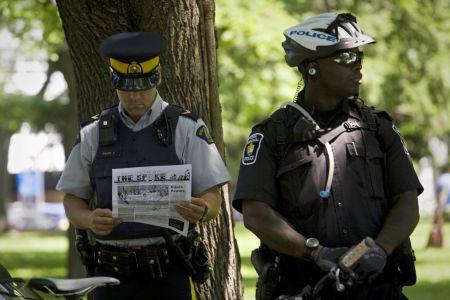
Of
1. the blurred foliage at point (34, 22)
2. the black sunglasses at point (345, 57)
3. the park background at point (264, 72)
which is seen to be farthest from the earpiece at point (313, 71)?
the blurred foliage at point (34, 22)

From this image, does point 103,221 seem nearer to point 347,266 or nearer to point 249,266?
point 347,266

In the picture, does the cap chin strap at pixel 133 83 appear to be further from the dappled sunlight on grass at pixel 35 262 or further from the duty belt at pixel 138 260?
the dappled sunlight on grass at pixel 35 262

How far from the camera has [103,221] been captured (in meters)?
5.67

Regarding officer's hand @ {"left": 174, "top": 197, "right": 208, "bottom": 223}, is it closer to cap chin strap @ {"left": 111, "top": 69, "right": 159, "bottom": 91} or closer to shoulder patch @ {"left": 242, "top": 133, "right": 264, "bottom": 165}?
shoulder patch @ {"left": 242, "top": 133, "right": 264, "bottom": 165}

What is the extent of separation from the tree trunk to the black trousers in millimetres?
1819

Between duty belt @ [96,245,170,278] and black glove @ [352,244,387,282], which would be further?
duty belt @ [96,245,170,278]

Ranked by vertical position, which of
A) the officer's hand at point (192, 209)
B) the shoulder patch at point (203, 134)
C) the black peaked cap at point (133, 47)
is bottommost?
the officer's hand at point (192, 209)

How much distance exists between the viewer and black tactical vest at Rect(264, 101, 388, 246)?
5.36 meters

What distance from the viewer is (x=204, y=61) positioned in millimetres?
7969

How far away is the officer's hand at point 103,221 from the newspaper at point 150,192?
0.10 feet

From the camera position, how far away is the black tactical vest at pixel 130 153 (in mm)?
5867

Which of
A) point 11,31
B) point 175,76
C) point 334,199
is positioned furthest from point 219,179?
point 11,31

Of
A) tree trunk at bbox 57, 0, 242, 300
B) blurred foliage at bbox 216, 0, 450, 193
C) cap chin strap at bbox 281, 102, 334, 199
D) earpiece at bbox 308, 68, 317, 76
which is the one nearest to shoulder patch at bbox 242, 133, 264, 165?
cap chin strap at bbox 281, 102, 334, 199

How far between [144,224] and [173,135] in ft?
1.56
